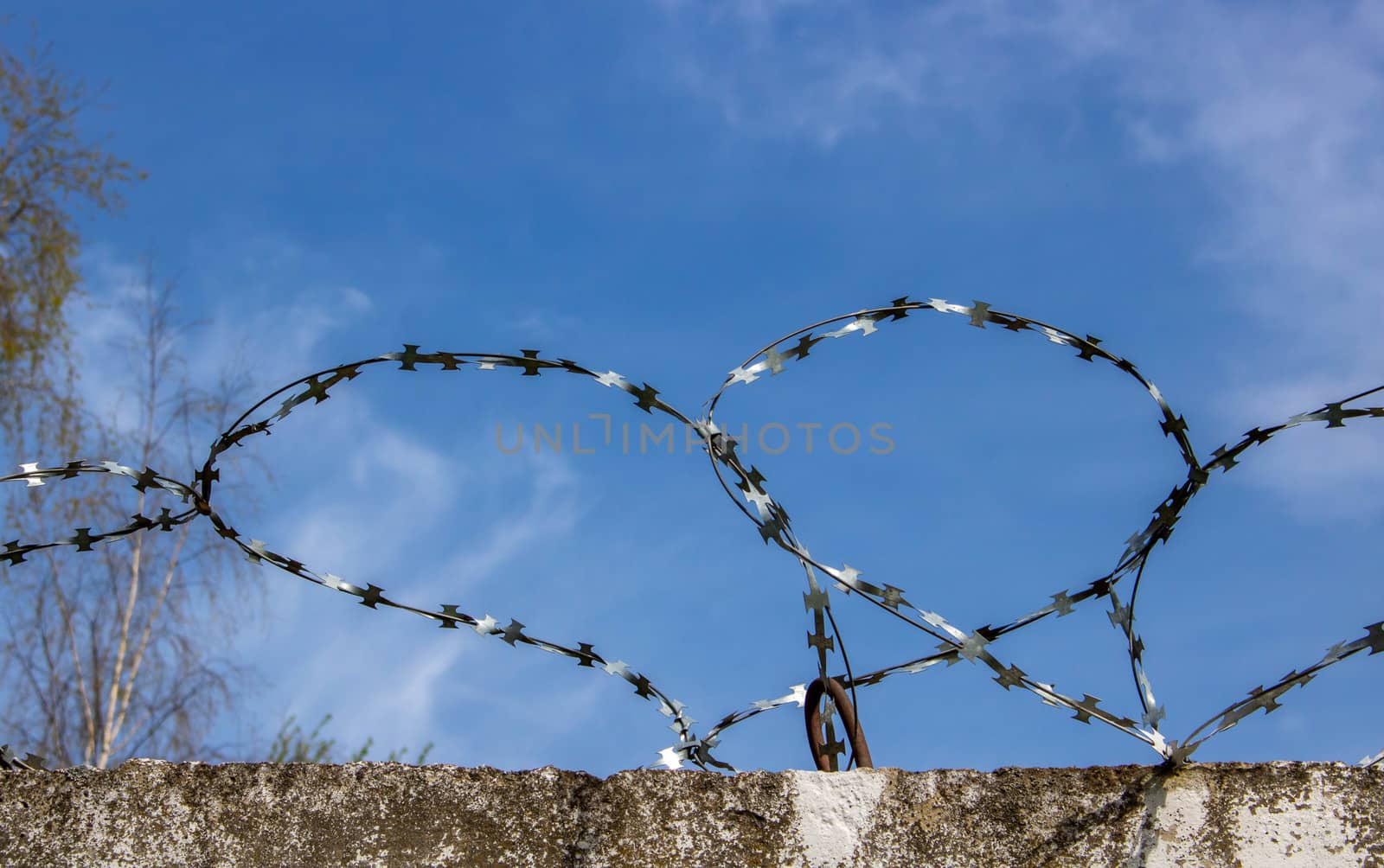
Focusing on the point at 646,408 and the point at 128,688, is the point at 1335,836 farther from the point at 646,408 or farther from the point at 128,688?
the point at 128,688

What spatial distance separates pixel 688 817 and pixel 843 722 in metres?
0.31

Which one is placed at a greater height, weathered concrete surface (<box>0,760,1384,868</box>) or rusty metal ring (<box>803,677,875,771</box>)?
rusty metal ring (<box>803,677,875,771</box>)

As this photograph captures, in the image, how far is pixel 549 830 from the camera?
197 cm

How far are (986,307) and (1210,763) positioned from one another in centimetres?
82

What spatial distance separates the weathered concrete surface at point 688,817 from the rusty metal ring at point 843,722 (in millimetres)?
60

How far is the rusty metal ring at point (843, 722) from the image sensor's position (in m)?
2.04

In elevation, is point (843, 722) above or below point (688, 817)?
above

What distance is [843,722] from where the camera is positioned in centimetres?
206

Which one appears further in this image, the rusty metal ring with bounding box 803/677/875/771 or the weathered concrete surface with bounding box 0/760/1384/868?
the rusty metal ring with bounding box 803/677/875/771

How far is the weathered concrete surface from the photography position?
1888mm

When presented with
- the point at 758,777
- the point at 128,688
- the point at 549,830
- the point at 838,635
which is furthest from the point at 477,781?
the point at 128,688

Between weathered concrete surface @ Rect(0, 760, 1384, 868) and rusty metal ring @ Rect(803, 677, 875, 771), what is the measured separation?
60mm

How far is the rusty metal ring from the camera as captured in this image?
204cm

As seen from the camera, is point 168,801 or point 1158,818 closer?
point 1158,818
